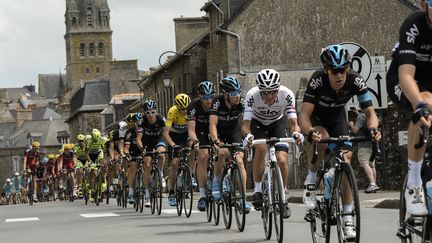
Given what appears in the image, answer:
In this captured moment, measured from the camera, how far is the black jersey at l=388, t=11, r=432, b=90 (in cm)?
764

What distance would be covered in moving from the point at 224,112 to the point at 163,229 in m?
1.92

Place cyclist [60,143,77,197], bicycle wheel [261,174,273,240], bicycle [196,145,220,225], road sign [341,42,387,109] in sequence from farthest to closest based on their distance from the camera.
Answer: cyclist [60,143,77,197]
road sign [341,42,387,109]
bicycle [196,145,220,225]
bicycle wheel [261,174,273,240]

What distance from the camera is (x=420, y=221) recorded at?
768cm

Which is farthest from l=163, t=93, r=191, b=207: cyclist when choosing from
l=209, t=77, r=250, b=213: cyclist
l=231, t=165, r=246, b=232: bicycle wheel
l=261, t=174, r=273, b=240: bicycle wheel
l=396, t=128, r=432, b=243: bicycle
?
l=396, t=128, r=432, b=243: bicycle

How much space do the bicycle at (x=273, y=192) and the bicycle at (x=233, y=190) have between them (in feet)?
4.36

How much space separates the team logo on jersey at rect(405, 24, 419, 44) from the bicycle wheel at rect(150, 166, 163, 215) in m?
12.5

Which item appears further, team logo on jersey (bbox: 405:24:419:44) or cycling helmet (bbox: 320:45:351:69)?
cycling helmet (bbox: 320:45:351:69)

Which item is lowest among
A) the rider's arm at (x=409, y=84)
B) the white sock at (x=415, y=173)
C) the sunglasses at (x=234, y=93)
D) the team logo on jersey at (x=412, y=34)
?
the white sock at (x=415, y=173)

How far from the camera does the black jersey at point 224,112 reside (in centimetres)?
1504

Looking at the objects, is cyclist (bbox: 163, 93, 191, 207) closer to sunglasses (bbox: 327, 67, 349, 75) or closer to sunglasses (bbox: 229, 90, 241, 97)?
sunglasses (bbox: 229, 90, 241, 97)

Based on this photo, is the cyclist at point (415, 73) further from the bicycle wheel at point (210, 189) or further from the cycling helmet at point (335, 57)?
the bicycle wheel at point (210, 189)

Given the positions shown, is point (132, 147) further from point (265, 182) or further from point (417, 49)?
point (417, 49)

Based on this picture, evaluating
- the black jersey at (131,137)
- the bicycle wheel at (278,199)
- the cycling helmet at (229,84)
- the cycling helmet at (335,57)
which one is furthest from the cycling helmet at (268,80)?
the black jersey at (131,137)

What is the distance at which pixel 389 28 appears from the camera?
165ft
